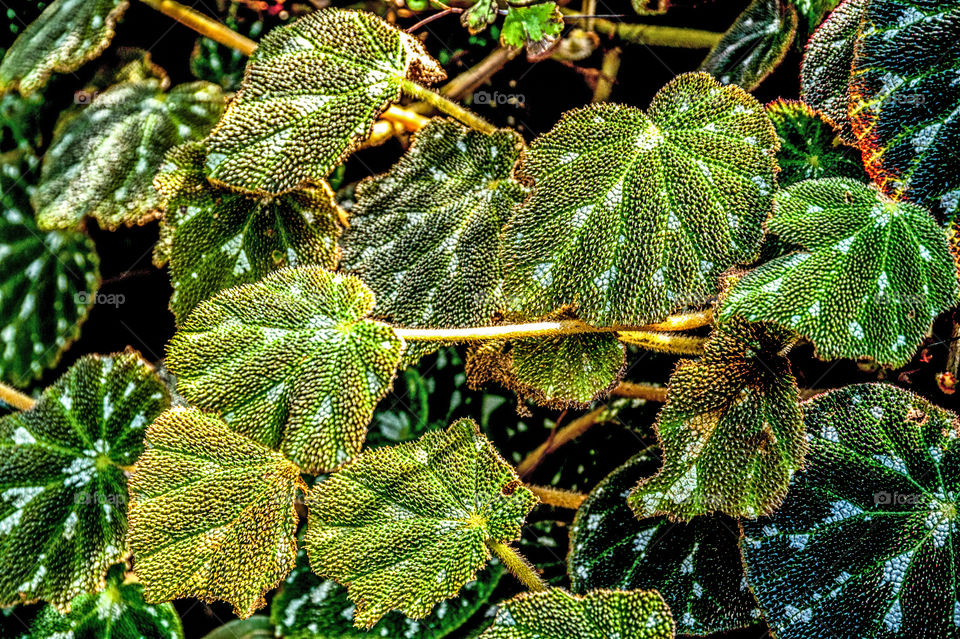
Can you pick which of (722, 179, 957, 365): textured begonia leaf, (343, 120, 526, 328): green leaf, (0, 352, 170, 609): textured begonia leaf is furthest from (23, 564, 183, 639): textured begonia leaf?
(722, 179, 957, 365): textured begonia leaf

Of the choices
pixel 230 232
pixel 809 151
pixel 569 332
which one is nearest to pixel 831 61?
pixel 809 151

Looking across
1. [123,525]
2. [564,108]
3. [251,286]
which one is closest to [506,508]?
[251,286]

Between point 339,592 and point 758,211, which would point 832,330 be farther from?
point 339,592

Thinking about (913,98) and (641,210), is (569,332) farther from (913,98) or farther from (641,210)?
(913,98)

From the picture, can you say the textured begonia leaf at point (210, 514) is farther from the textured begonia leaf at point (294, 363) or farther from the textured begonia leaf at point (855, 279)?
the textured begonia leaf at point (855, 279)

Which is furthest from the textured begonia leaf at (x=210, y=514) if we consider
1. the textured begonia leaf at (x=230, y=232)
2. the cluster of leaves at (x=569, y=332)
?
the textured begonia leaf at (x=230, y=232)

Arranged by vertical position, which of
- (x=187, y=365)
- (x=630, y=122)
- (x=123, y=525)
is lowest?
(x=123, y=525)
